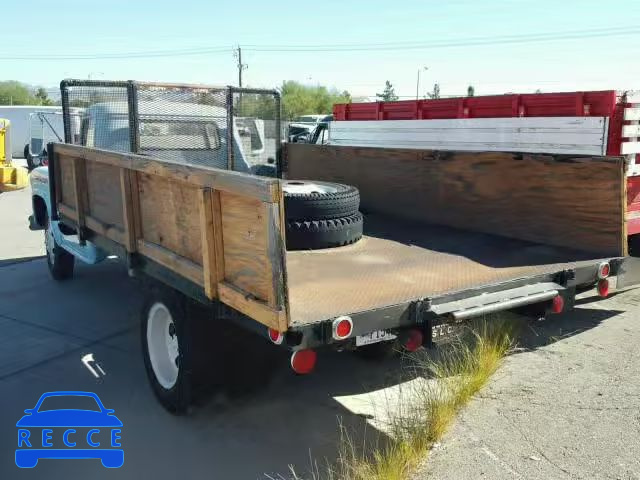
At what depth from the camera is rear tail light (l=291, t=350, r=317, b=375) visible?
2.84 meters

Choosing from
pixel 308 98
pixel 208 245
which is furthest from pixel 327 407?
pixel 308 98

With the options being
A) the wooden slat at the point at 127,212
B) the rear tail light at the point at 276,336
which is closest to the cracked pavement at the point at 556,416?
the rear tail light at the point at 276,336

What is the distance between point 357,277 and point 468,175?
1.98m

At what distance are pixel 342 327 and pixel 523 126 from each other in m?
4.53

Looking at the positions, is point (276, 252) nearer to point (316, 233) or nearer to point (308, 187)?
point (316, 233)

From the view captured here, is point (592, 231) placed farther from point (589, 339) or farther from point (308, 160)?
point (308, 160)

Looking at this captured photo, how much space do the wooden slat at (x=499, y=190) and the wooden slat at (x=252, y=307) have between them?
2767 mm

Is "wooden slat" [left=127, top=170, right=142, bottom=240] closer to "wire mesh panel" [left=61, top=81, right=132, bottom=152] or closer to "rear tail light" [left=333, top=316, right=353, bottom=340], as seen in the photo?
"rear tail light" [left=333, top=316, right=353, bottom=340]

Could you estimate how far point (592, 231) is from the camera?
4.39 metres

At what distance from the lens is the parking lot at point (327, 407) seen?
10.7 feet

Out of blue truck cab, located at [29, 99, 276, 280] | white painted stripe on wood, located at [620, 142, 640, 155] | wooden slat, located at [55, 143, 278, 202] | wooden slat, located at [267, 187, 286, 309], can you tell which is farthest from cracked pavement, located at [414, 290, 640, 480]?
blue truck cab, located at [29, 99, 276, 280]

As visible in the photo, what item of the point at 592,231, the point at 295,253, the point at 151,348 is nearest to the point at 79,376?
the point at 151,348

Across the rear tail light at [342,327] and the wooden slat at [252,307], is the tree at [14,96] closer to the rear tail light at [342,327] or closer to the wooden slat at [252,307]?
the wooden slat at [252,307]

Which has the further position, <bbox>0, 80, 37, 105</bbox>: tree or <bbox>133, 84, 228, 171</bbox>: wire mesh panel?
<bbox>0, 80, 37, 105</bbox>: tree
